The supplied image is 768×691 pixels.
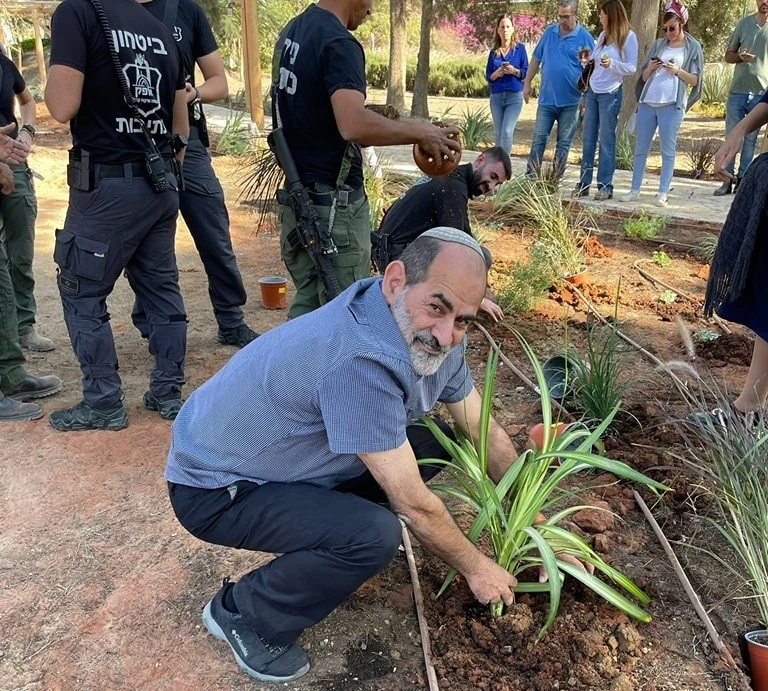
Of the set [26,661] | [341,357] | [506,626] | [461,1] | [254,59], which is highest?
[461,1]

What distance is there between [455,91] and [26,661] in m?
19.4

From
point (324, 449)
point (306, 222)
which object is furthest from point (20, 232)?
point (324, 449)

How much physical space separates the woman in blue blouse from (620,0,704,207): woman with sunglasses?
46.6 inches

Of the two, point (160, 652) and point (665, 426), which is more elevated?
point (665, 426)

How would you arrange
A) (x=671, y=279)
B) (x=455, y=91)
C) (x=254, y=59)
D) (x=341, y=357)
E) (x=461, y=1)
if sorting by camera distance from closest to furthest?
(x=341, y=357), (x=671, y=279), (x=254, y=59), (x=461, y=1), (x=455, y=91)

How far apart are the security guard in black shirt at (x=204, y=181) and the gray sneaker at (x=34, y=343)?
55cm

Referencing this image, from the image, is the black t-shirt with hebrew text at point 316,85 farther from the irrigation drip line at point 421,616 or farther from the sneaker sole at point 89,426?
the irrigation drip line at point 421,616

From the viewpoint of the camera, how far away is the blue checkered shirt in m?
1.69

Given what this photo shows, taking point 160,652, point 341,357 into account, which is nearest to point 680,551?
point 341,357

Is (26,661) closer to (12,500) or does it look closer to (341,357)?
(12,500)

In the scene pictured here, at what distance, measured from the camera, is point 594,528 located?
248 centimetres

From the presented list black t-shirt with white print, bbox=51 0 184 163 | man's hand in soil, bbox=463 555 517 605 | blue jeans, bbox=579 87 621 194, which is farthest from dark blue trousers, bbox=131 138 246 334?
blue jeans, bbox=579 87 621 194

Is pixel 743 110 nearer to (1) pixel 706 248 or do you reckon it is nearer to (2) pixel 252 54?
(1) pixel 706 248

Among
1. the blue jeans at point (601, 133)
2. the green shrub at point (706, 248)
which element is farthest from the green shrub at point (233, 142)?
the green shrub at point (706, 248)
